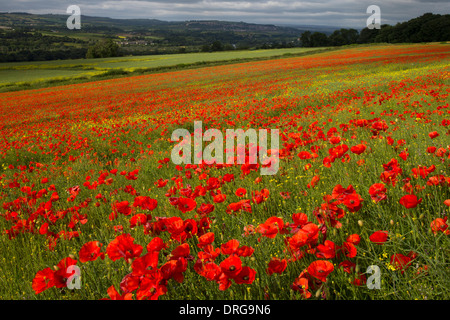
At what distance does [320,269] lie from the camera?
118cm

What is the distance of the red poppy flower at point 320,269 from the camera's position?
1149 millimetres

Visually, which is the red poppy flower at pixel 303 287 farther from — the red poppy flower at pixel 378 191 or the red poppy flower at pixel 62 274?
the red poppy flower at pixel 62 274

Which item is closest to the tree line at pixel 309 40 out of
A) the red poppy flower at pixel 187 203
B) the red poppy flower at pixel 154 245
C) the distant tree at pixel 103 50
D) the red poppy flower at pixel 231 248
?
the distant tree at pixel 103 50

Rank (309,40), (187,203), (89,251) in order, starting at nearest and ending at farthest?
(89,251)
(187,203)
(309,40)

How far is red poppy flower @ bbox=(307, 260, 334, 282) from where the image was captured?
1149mm

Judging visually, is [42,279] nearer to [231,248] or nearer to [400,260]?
[231,248]

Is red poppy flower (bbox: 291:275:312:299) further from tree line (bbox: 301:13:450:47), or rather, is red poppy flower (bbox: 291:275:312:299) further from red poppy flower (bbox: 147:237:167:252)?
tree line (bbox: 301:13:450:47)

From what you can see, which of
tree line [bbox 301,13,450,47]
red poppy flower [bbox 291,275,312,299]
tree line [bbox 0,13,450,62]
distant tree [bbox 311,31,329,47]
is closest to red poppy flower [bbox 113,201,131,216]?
red poppy flower [bbox 291,275,312,299]

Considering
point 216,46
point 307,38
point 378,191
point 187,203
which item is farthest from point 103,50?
point 378,191

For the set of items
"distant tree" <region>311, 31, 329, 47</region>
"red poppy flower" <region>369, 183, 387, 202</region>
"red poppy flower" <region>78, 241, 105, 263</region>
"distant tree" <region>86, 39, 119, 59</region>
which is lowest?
"red poppy flower" <region>78, 241, 105, 263</region>

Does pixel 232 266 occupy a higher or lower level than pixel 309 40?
lower

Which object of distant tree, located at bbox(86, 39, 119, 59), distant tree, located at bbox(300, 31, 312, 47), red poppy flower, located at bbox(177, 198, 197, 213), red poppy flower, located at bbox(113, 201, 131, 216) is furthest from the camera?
distant tree, located at bbox(300, 31, 312, 47)

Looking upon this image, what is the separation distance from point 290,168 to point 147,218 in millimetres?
1861

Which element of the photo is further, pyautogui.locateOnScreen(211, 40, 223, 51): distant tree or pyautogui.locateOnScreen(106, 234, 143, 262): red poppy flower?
pyautogui.locateOnScreen(211, 40, 223, 51): distant tree
